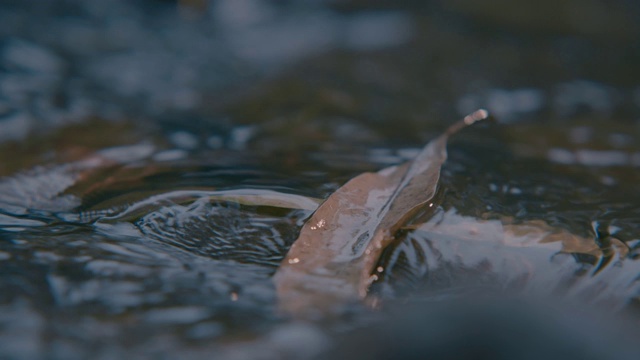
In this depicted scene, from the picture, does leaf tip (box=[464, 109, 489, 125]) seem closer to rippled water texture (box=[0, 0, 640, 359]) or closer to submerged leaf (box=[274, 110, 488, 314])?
rippled water texture (box=[0, 0, 640, 359])

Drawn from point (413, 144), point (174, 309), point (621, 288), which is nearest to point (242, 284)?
point (174, 309)

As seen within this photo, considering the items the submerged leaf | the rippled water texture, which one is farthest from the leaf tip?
the submerged leaf

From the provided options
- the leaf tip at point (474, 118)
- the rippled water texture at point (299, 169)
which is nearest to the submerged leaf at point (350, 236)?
the rippled water texture at point (299, 169)

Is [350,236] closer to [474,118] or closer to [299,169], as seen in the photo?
[299,169]

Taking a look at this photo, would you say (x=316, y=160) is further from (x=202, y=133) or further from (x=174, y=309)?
(x=174, y=309)

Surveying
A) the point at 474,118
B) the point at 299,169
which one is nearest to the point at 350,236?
the point at 299,169

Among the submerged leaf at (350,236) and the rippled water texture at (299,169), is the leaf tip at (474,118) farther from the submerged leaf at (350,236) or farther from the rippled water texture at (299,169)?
the submerged leaf at (350,236)
